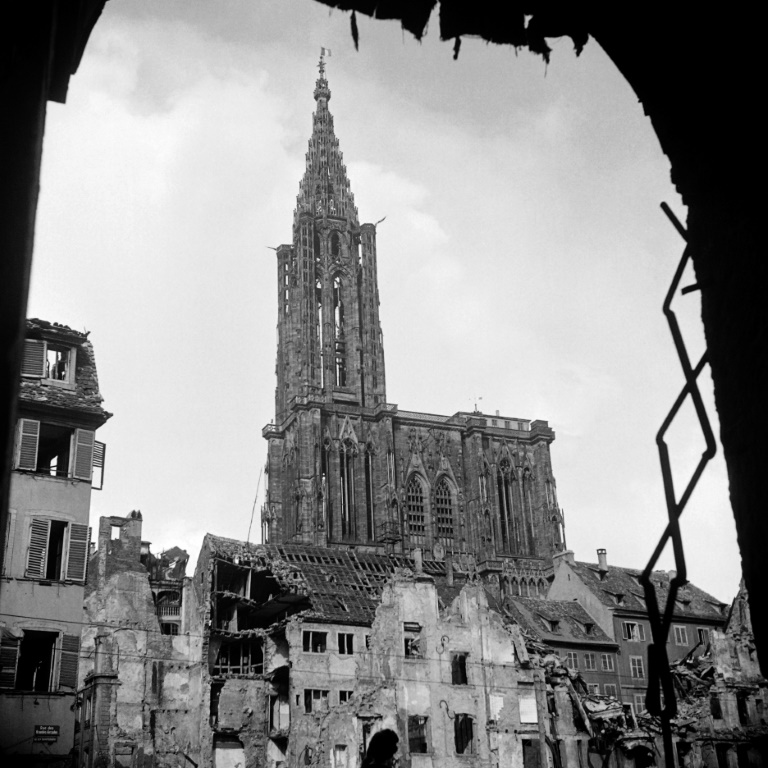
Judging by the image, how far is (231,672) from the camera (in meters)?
48.7

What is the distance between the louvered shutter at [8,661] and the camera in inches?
1128

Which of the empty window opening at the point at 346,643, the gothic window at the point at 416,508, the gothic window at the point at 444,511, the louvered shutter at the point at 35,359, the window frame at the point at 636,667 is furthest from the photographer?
the gothic window at the point at 444,511

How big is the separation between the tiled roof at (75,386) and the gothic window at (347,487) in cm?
5438

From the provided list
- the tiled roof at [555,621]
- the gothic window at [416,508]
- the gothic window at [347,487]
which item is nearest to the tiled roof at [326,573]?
the tiled roof at [555,621]

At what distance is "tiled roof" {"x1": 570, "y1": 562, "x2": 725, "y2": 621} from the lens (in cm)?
6094

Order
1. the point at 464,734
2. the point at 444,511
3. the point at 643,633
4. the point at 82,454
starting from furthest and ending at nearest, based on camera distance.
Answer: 1. the point at 444,511
2. the point at 643,633
3. the point at 464,734
4. the point at 82,454

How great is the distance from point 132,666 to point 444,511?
2050 inches

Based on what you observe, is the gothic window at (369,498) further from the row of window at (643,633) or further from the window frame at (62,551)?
the window frame at (62,551)

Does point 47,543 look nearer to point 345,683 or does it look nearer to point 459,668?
point 345,683

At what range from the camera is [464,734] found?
151 ft

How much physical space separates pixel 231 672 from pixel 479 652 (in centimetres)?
1139

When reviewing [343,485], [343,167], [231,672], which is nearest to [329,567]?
[231,672]

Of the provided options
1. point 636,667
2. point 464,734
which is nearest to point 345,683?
point 464,734

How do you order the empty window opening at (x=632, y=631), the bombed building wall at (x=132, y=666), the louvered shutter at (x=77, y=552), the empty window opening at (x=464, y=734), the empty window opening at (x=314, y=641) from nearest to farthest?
the louvered shutter at (x=77, y=552)
the bombed building wall at (x=132, y=666)
the empty window opening at (x=464, y=734)
the empty window opening at (x=314, y=641)
the empty window opening at (x=632, y=631)
